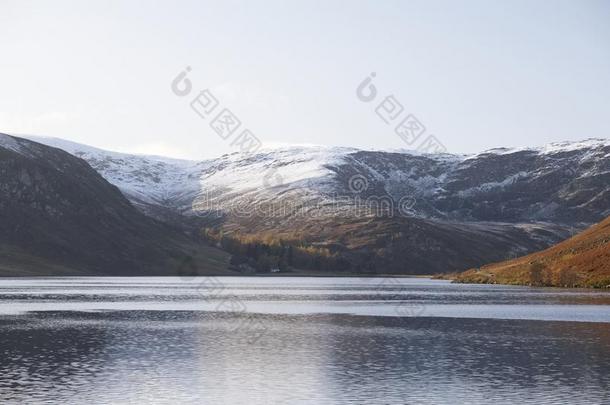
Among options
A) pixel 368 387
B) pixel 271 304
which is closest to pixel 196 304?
pixel 271 304

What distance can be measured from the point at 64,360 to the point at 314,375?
18571 mm

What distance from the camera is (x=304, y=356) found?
65.2 metres

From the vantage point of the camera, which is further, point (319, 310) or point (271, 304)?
point (271, 304)

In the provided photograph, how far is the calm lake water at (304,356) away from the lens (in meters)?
48.3

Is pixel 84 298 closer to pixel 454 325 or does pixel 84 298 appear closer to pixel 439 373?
pixel 454 325

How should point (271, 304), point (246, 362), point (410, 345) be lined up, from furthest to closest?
point (271, 304) < point (410, 345) < point (246, 362)

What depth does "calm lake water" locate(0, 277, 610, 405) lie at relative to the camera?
48312mm

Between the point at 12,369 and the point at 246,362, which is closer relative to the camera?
the point at 12,369

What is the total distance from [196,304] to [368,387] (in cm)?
8784

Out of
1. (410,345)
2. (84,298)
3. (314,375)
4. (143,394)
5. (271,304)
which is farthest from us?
(84,298)

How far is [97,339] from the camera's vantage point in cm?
7681

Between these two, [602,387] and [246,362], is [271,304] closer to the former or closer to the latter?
[246,362]

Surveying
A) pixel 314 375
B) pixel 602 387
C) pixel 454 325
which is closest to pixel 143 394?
pixel 314 375

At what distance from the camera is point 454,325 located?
310 ft
